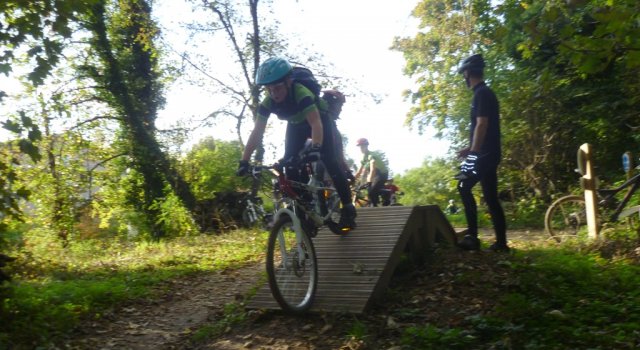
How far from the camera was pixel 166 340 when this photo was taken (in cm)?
534

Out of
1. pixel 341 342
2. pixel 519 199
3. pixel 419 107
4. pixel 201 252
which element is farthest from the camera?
pixel 419 107

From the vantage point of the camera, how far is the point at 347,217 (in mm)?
5914

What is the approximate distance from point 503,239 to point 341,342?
2.84m

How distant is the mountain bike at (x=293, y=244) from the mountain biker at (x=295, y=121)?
19 centimetres

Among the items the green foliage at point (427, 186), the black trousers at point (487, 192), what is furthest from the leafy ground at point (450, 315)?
the green foliage at point (427, 186)

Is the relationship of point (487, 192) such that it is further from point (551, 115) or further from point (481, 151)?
point (551, 115)

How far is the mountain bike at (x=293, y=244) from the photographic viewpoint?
16.3 ft

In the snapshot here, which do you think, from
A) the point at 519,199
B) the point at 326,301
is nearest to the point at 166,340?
the point at 326,301

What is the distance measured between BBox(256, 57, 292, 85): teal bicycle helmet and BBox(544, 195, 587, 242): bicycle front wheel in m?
5.78

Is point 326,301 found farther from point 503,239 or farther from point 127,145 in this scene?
point 127,145

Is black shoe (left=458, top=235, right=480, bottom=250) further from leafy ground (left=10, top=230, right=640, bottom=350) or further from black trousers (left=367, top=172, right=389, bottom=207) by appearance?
black trousers (left=367, top=172, right=389, bottom=207)

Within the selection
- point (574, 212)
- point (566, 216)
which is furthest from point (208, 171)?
point (574, 212)

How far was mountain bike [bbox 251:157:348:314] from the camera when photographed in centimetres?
497

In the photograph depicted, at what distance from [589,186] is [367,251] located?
13.9 ft
